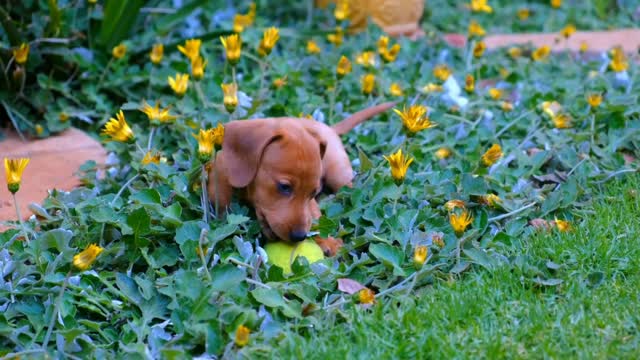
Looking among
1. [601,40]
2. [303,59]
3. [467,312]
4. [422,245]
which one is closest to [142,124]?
[303,59]

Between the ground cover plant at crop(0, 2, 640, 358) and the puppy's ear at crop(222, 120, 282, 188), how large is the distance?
3.2 inches

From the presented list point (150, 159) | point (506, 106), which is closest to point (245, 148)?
point (150, 159)

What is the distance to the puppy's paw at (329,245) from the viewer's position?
3.66 metres

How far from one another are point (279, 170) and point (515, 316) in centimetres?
96

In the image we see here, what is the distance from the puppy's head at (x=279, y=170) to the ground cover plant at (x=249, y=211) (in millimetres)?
101

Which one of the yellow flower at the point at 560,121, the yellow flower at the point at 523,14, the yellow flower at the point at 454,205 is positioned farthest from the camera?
the yellow flower at the point at 523,14

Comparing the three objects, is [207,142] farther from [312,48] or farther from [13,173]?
[312,48]

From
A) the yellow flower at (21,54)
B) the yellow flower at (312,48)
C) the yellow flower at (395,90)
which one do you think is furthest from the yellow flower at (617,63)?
the yellow flower at (21,54)

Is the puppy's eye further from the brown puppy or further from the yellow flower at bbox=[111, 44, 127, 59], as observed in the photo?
the yellow flower at bbox=[111, 44, 127, 59]

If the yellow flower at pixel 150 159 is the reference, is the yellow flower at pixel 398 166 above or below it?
above

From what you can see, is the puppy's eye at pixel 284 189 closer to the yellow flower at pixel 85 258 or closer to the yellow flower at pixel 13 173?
the yellow flower at pixel 85 258

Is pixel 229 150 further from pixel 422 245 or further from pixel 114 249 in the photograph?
pixel 422 245

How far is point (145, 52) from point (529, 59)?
94.2 inches

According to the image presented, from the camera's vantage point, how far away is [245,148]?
3.48 meters
